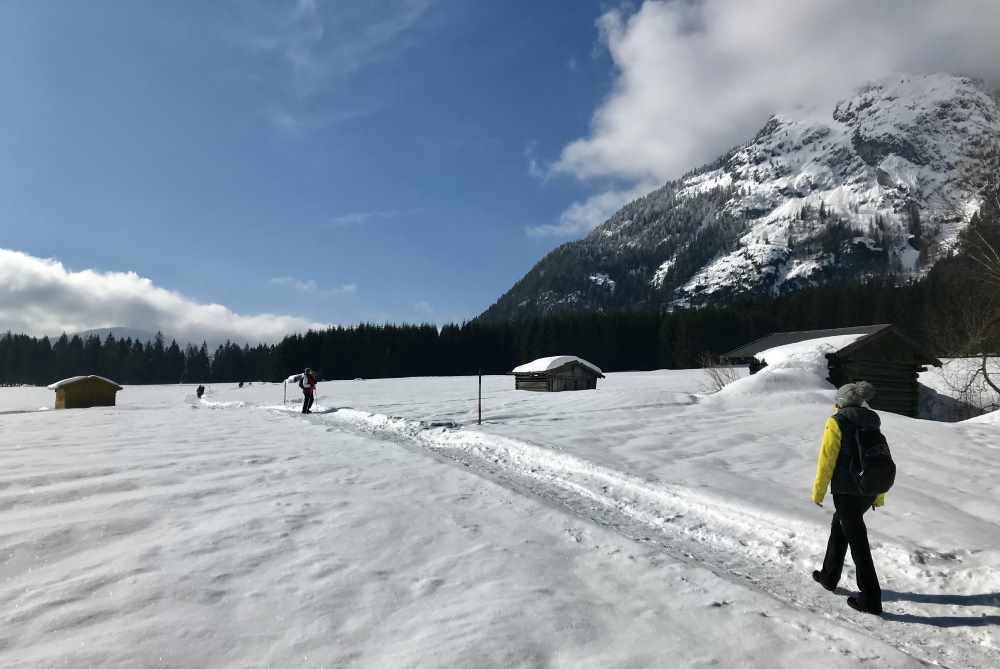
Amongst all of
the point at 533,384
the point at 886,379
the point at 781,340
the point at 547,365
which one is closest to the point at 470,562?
the point at 886,379

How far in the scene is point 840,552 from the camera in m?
4.86

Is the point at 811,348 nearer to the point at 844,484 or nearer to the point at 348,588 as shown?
the point at 844,484

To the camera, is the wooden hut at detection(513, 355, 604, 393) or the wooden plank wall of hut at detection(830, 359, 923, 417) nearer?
the wooden plank wall of hut at detection(830, 359, 923, 417)

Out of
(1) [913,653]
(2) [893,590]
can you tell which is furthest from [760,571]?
(1) [913,653]

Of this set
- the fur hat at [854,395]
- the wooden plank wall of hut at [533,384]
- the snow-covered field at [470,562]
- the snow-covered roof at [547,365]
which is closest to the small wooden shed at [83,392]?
the wooden plank wall of hut at [533,384]

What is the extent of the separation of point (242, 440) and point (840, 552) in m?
12.7

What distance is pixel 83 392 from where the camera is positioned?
34844 millimetres

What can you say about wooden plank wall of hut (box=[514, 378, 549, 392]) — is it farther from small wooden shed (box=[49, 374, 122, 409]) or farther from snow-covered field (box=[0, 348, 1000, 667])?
small wooden shed (box=[49, 374, 122, 409])

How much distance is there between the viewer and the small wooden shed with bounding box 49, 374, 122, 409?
3425 centimetres

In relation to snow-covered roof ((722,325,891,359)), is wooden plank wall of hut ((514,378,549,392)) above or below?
below

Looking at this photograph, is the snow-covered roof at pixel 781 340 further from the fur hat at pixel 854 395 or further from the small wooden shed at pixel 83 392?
the small wooden shed at pixel 83 392

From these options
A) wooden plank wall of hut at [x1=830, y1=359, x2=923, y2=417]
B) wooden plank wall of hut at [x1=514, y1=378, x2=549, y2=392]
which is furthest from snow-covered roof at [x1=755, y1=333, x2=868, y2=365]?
wooden plank wall of hut at [x1=514, y1=378, x2=549, y2=392]

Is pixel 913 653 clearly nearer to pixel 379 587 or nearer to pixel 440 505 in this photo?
pixel 379 587

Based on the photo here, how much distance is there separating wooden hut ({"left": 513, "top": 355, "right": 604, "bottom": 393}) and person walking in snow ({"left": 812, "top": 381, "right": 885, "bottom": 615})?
31661 millimetres
